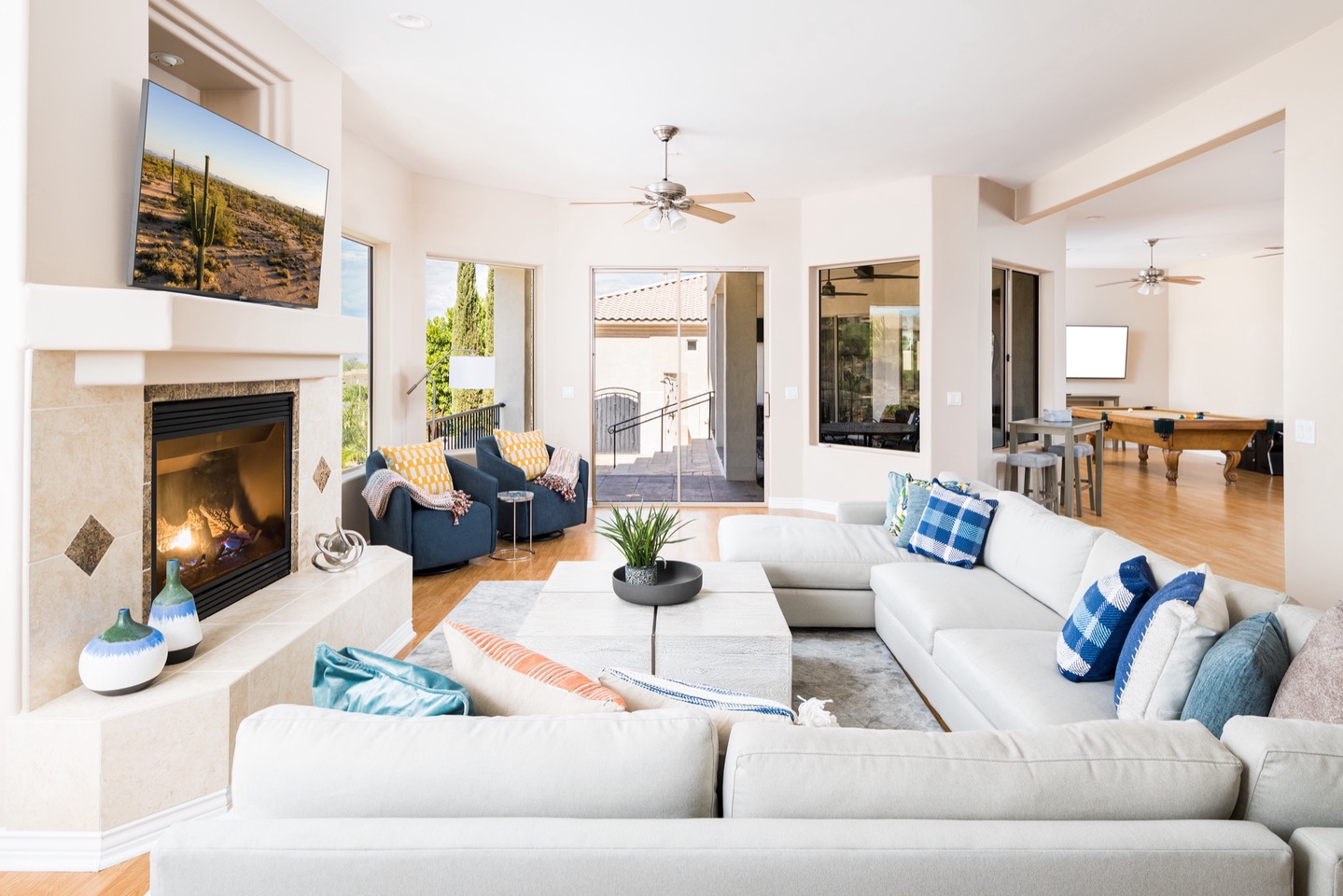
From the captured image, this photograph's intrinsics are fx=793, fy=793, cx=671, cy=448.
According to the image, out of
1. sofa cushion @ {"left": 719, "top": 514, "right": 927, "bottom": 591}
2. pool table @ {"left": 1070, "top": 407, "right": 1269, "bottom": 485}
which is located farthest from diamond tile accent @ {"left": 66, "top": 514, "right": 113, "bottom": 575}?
pool table @ {"left": 1070, "top": 407, "right": 1269, "bottom": 485}

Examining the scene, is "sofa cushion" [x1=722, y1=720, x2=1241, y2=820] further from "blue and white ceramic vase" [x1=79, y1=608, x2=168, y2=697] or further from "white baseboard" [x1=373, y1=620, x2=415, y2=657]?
"white baseboard" [x1=373, y1=620, x2=415, y2=657]

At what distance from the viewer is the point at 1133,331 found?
12.5 metres

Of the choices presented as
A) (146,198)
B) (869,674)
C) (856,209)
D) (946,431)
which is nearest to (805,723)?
(869,674)

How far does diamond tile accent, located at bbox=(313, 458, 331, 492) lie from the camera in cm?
388

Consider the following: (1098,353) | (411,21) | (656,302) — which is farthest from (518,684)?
(1098,353)

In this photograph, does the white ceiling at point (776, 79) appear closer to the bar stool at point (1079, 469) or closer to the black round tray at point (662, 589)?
the bar stool at point (1079, 469)

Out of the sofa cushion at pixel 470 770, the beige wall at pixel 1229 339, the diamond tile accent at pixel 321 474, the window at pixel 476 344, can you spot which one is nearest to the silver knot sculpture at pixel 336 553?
the diamond tile accent at pixel 321 474

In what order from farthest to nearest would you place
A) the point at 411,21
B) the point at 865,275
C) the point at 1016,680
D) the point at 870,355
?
the point at 870,355, the point at 865,275, the point at 411,21, the point at 1016,680

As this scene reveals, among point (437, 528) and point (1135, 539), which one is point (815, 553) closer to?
point (437, 528)

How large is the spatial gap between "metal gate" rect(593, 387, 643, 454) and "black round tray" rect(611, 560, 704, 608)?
14.2 feet

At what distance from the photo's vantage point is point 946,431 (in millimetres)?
6711

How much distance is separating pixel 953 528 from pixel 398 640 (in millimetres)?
2720

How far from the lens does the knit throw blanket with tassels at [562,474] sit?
6293 millimetres

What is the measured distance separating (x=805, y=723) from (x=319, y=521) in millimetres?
3098
